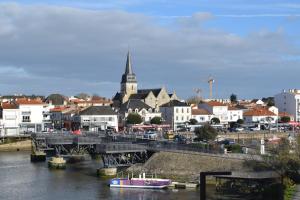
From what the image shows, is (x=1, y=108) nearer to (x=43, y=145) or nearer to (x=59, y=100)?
(x=43, y=145)

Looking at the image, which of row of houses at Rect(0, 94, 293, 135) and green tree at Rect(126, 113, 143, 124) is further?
green tree at Rect(126, 113, 143, 124)

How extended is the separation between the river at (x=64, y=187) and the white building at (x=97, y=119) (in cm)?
Answer: 4084

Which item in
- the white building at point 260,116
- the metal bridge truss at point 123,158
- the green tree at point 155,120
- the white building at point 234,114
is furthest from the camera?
the white building at point 234,114

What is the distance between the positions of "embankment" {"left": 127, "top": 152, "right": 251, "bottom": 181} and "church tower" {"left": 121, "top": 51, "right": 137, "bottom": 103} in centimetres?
7794

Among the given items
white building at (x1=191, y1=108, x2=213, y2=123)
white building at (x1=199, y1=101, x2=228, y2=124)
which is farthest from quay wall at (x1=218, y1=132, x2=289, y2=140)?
white building at (x1=199, y1=101, x2=228, y2=124)

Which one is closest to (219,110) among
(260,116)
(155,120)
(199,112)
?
(199,112)

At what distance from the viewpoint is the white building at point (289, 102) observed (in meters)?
110

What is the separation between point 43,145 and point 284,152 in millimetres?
36150

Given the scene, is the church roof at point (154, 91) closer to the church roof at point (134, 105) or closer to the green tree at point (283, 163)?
the church roof at point (134, 105)

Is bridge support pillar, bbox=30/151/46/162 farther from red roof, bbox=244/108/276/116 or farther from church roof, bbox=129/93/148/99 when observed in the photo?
church roof, bbox=129/93/148/99

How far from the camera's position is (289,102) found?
11312cm

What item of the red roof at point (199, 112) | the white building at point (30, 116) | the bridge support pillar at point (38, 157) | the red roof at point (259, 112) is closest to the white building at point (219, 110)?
the red roof at point (199, 112)

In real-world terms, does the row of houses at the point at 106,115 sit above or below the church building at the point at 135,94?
below

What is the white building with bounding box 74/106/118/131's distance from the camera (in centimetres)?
9469
